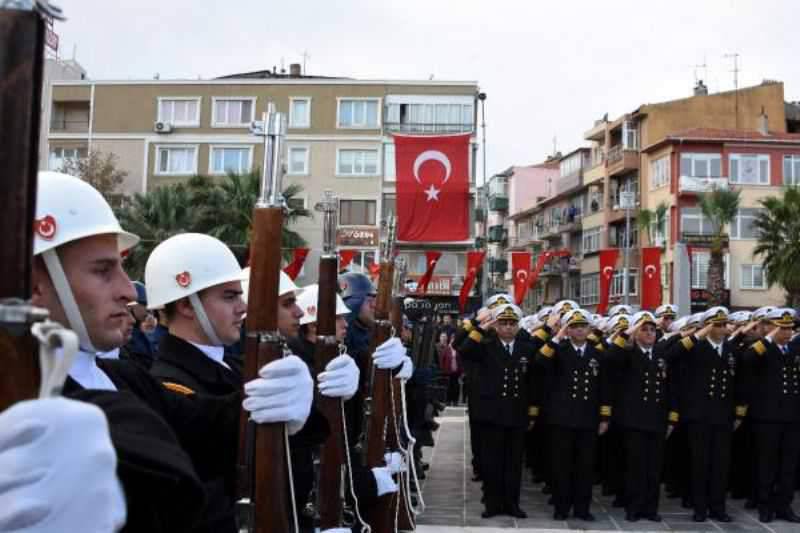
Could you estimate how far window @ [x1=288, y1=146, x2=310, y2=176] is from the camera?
4412 centimetres

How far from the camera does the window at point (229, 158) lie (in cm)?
4406

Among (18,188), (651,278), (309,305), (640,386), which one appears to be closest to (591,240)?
(651,278)

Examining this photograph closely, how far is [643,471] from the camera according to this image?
9750 mm

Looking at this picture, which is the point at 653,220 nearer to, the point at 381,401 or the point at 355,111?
the point at 355,111

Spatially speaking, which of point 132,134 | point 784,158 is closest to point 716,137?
point 784,158

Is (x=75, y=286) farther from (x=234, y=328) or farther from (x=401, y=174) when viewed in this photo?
(x=401, y=174)

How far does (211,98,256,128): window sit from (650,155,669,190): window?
72.3ft

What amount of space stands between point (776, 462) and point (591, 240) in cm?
5303

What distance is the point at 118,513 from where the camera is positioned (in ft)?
4.40

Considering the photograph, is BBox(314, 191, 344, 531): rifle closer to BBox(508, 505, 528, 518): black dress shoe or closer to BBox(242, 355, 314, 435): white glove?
BBox(242, 355, 314, 435): white glove

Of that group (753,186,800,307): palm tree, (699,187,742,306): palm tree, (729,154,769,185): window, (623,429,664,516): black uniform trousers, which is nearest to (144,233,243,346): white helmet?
(623,429,664,516): black uniform trousers

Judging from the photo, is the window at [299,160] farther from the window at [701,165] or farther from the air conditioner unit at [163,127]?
the window at [701,165]

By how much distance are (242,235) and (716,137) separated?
27054 millimetres

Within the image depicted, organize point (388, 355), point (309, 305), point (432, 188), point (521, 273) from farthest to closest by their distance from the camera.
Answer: point (521, 273) < point (432, 188) < point (309, 305) < point (388, 355)
